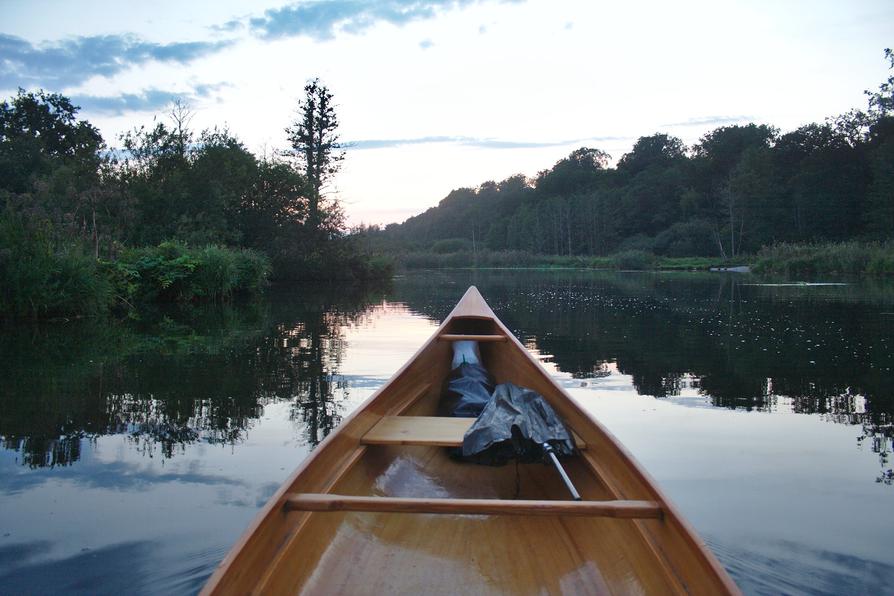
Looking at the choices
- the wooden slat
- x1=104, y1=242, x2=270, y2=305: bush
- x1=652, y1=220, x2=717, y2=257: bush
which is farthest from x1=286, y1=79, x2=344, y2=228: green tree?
x1=652, y1=220, x2=717, y2=257: bush

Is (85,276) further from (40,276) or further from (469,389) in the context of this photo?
(469,389)

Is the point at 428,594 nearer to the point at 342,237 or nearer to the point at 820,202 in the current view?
the point at 342,237

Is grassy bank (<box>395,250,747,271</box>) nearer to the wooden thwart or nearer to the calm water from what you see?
the calm water

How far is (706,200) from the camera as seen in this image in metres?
67.6

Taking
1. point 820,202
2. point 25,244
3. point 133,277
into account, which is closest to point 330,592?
point 25,244

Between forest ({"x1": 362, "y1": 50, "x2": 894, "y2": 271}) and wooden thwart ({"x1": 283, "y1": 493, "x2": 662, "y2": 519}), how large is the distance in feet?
92.1

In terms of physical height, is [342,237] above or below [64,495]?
above

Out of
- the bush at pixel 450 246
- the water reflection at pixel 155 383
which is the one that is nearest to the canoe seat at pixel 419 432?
the water reflection at pixel 155 383

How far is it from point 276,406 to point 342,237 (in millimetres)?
24529

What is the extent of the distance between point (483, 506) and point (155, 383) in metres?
4.53

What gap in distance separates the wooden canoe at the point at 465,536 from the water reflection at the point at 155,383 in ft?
5.31

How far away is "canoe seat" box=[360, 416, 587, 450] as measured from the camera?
10.2 feet

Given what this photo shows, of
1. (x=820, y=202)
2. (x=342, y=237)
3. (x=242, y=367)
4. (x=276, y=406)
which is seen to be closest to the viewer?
(x=276, y=406)

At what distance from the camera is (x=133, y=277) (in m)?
13.7
